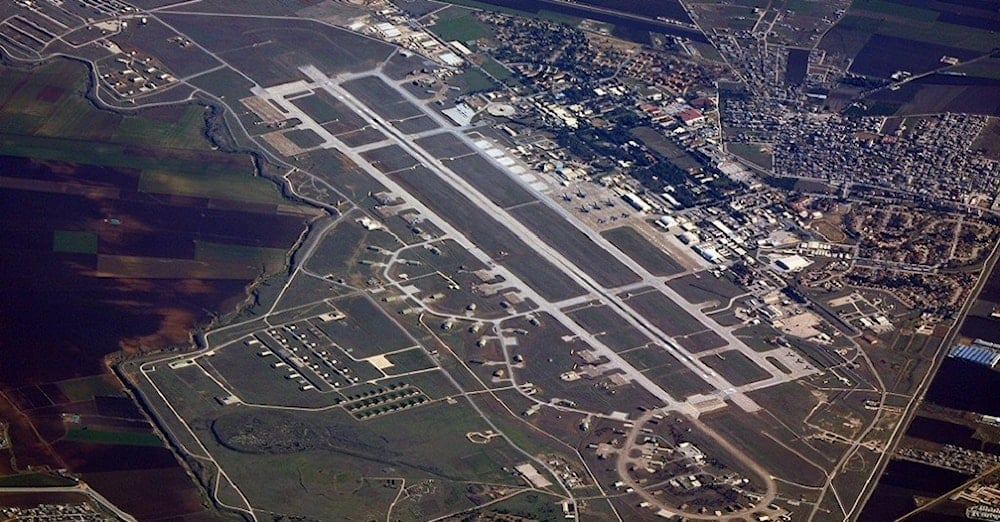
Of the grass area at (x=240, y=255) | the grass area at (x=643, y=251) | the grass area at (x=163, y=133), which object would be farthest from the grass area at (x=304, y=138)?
the grass area at (x=643, y=251)

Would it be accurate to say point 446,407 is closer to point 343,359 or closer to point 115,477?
point 343,359

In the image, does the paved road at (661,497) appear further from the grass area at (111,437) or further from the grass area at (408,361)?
the grass area at (111,437)

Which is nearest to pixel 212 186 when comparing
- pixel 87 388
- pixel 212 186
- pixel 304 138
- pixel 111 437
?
pixel 212 186

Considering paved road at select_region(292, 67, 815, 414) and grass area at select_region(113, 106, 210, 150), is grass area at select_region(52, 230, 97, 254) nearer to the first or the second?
grass area at select_region(113, 106, 210, 150)

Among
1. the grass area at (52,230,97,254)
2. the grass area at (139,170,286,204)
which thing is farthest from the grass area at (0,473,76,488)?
the grass area at (139,170,286,204)

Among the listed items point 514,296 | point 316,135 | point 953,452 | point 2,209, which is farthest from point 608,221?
point 2,209

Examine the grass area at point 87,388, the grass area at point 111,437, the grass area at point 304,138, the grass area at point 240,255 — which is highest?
the grass area at point 304,138

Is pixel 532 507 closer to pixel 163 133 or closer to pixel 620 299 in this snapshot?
pixel 620 299
